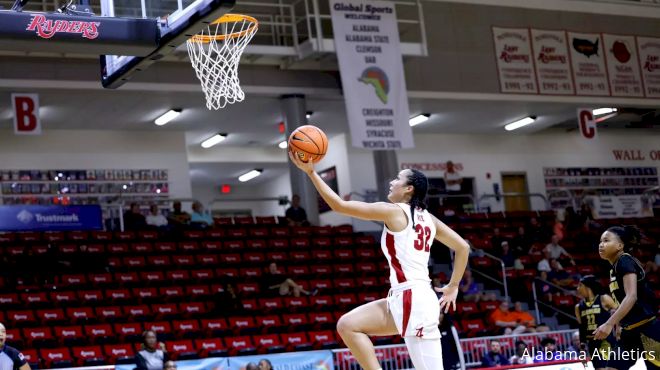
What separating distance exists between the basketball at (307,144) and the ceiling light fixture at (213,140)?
19448 mm

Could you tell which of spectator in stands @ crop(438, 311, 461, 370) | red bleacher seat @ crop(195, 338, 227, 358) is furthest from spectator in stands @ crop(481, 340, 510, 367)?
red bleacher seat @ crop(195, 338, 227, 358)

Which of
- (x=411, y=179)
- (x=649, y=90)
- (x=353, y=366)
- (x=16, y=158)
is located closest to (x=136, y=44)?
(x=411, y=179)

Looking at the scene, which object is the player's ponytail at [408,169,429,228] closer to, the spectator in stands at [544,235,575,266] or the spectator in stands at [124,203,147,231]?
the spectator in stands at [124,203,147,231]

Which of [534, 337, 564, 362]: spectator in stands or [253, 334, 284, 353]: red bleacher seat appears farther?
[253, 334, 284, 353]: red bleacher seat

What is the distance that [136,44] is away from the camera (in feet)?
29.9

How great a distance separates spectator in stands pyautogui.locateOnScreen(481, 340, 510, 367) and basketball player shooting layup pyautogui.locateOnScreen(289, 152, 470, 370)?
863 cm

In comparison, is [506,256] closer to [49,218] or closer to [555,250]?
[555,250]

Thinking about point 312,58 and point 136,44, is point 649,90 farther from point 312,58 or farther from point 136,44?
point 136,44

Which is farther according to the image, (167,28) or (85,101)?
(85,101)

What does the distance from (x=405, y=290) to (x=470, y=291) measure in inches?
541

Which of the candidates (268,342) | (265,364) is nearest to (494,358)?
(268,342)

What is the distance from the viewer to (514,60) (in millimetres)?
23797

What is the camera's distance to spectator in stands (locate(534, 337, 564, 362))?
13.5 metres

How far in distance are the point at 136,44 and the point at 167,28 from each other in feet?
1.05
